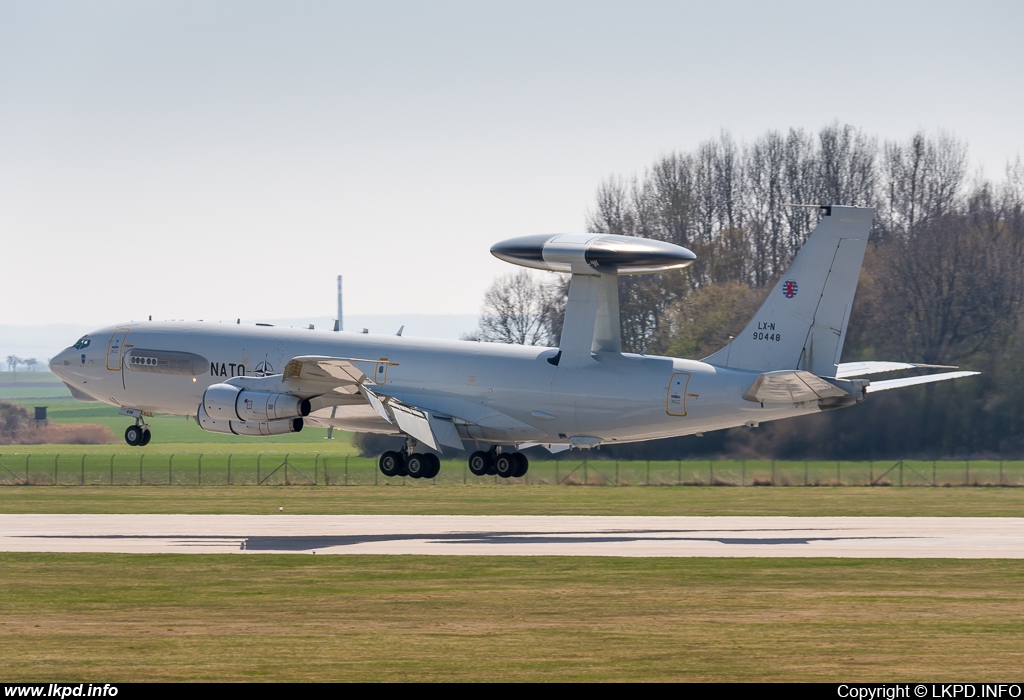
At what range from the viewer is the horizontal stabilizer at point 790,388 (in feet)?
117

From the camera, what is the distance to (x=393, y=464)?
44.9 metres

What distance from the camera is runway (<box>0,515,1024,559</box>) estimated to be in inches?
1394

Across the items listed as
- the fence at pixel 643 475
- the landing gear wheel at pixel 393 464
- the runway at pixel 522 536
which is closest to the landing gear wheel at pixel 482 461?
the runway at pixel 522 536

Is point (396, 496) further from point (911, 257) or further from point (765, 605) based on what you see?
point (911, 257)

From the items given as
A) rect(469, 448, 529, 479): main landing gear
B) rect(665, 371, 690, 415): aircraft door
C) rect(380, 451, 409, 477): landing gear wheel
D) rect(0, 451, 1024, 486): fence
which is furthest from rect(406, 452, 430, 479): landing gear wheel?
rect(0, 451, 1024, 486): fence

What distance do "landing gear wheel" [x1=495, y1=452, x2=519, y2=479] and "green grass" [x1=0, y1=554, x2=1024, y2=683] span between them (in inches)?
462

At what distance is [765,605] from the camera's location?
26.3m

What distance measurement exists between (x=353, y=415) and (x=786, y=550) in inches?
651

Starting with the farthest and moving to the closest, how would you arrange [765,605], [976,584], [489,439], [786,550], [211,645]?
[489,439], [786,550], [976,584], [765,605], [211,645]

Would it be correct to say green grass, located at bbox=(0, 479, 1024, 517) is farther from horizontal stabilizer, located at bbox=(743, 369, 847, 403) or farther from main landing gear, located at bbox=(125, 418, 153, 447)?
horizontal stabilizer, located at bbox=(743, 369, 847, 403)

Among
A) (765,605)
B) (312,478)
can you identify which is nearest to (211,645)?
(765,605)

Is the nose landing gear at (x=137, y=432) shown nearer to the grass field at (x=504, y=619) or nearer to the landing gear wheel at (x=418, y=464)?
the landing gear wheel at (x=418, y=464)

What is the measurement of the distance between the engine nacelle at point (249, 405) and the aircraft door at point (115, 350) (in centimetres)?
614

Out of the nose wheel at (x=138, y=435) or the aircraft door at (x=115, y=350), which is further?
the nose wheel at (x=138, y=435)
